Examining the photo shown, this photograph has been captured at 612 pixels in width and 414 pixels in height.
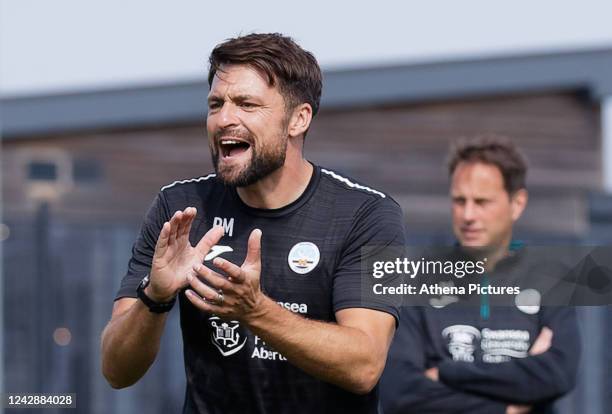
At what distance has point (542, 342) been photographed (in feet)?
24.1

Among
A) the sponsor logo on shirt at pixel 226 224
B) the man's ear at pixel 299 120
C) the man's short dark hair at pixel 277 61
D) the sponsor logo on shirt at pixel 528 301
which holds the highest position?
the man's short dark hair at pixel 277 61

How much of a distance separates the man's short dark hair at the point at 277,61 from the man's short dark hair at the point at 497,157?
2547mm

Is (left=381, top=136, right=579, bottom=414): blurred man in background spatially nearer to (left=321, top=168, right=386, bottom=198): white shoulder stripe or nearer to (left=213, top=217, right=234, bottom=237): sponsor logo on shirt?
(left=321, top=168, right=386, bottom=198): white shoulder stripe

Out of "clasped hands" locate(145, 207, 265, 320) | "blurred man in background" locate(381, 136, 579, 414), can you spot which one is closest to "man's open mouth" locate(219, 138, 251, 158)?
"clasped hands" locate(145, 207, 265, 320)

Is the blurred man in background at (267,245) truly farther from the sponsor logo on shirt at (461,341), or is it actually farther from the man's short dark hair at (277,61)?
the sponsor logo on shirt at (461,341)

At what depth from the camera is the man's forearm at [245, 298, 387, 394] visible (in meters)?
4.62

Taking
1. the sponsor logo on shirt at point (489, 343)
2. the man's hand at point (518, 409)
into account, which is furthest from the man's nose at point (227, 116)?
the man's hand at point (518, 409)

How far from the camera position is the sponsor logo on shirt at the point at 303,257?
17.1 ft

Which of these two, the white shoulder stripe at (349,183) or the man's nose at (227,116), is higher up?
the man's nose at (227,116)

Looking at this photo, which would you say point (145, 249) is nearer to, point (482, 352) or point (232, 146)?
point (232, 146)

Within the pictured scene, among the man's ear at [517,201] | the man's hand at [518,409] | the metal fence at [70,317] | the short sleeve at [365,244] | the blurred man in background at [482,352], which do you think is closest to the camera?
the short sleeve at [365,244]

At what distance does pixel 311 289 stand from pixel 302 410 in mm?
555

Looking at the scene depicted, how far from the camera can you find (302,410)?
5195mm

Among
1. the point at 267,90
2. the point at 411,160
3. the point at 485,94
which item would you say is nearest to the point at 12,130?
the point at 411,160
